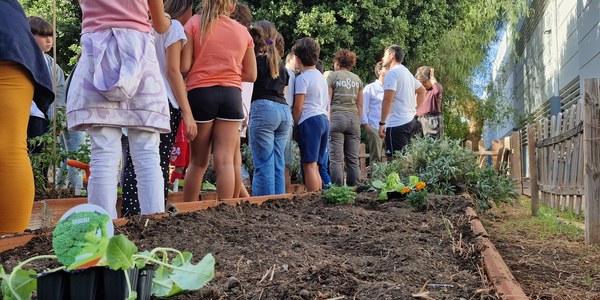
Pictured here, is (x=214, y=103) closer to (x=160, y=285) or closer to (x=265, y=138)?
(x=265, y=138)

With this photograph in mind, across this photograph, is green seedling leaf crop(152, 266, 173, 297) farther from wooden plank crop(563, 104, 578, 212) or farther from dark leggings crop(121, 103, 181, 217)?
wooden plank crop(563, 104, 578, 212)

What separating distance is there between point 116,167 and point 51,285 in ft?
6.69

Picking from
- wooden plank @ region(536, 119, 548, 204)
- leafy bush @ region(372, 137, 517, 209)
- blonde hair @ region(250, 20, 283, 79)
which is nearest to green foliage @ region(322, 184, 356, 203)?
blonde hair @ region(250, 20, 283, 79)

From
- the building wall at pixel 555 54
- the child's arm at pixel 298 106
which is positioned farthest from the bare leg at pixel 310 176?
the building wall at pixel 555 54

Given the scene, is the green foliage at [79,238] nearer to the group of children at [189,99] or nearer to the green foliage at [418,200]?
the group of children at [189,99]

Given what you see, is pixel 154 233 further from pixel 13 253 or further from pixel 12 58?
pixel 12 58

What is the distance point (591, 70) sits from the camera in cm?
1351

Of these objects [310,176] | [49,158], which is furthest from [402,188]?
[49,158]

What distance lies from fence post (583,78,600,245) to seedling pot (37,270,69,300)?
180 inches

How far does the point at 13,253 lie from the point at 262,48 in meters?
3.74

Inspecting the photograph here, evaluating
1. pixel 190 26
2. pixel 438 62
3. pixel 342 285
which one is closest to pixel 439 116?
pixel 190 26

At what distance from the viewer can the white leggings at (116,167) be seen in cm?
351

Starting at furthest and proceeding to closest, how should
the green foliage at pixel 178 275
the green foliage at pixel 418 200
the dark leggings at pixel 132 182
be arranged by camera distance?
the green foliage at pixel 418 200
the dark leggings at pixel 132 182
the green foliage at pixel 178 275

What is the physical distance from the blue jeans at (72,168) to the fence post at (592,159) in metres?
4.08
